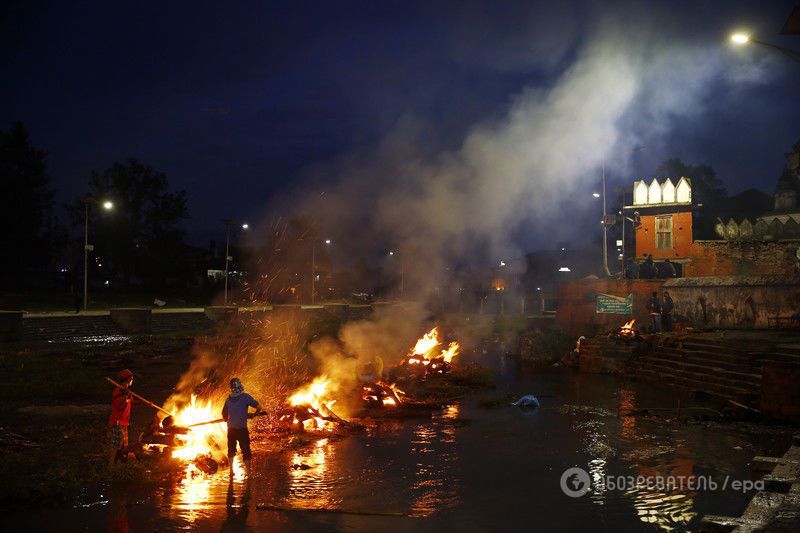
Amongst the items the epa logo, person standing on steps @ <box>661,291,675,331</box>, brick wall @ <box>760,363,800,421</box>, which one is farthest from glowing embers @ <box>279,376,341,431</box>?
person standing on steps @ <box>661,291,675,331</box>

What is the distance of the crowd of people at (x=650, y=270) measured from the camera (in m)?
36.0

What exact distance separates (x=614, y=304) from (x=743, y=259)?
6503mm

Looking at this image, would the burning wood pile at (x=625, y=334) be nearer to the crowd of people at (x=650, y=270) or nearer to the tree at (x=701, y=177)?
the crowd of people at (x=650, y=270)

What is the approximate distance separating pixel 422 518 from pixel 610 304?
26772 mm

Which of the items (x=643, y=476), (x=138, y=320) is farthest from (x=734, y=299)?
(x=138, y=320)

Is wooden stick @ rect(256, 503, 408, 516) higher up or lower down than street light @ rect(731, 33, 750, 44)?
lower down

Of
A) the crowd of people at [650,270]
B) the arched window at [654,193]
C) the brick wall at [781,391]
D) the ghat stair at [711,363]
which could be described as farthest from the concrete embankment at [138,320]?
the brick wall at [781,391]

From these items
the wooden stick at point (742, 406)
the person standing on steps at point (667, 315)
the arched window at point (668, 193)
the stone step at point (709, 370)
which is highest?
the arched window at point (668, 193)

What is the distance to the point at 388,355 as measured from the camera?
87.1ft

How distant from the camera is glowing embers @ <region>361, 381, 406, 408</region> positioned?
16.8m

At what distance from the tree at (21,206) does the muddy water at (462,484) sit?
44.8 metres

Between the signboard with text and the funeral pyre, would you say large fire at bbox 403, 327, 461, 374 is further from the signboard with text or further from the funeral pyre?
the signboard with text

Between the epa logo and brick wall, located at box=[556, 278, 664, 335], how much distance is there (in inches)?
890

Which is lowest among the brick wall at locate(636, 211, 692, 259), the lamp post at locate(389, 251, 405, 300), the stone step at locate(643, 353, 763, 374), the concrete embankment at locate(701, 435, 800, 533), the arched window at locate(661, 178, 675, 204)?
the concrete embankment at locate(701, 435, 800, 533)
